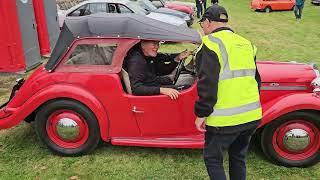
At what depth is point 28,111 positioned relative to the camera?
4672 mm

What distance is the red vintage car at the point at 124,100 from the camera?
441 centimetres

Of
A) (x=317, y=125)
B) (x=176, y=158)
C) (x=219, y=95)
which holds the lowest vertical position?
(x=176, y=158)

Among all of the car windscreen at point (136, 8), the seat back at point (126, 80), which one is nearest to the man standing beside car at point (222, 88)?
the seat back at point (126, 80)

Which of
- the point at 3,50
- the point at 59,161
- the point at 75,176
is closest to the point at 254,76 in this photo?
Result: the point at 75,176

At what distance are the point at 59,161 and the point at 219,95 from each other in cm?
247

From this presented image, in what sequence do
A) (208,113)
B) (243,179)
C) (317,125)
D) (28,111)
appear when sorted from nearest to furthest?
(208,113)
(243,179)
(317,125)
(28,111)

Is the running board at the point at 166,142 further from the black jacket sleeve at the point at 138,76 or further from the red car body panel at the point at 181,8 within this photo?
the red car body panel at the point at 181,8

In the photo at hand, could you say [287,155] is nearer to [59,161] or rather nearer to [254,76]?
[254,76]

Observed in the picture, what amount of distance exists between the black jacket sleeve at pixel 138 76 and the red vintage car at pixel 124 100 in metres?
0.09

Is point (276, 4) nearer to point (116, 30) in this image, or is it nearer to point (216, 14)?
point (116, 30)

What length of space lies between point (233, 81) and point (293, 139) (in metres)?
1.77

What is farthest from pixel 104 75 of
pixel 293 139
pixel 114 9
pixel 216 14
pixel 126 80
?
pixel 114 9

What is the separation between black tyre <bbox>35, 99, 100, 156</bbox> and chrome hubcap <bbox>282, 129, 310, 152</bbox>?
215 cm

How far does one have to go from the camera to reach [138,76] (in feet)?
14.7
